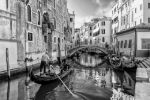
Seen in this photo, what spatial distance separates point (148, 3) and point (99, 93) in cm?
1643

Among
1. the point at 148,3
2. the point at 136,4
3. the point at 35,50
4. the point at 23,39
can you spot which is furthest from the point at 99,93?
the point at 136,4

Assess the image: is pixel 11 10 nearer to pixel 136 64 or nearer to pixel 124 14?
pixel 136 64

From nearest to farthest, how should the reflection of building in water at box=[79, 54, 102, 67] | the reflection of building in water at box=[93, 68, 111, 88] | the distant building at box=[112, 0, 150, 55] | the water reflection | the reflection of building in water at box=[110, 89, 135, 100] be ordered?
the reflection of building in water at box=[110, 89, 135, 100] → the reflection of building in water at box=[93, 68, 111, 88] → the distant building at box=[112, 0, 150, 55] → the water reflection → the reflection of building in water at box=[79, 54, 102, 67]

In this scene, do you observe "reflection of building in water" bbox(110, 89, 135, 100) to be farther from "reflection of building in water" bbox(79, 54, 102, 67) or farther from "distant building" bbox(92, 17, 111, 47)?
"distant building" bbox(92, 17, 111, 47)

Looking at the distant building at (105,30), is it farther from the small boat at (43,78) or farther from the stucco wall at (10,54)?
the small boat at (43,78)

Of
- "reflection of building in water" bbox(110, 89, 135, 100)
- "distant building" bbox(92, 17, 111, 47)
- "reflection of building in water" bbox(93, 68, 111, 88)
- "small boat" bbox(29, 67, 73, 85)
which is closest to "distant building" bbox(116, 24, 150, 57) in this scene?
"reflection of building in water" bbox(93, 68, 111, 88)

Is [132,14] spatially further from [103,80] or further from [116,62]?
[103,80]

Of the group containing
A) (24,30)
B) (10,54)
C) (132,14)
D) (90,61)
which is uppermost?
(132,14)

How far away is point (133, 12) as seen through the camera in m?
23.2

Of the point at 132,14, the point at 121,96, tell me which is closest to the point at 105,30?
the point at 132,14

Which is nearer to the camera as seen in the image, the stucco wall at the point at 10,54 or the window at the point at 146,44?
the stucco wall at the point at 10,54

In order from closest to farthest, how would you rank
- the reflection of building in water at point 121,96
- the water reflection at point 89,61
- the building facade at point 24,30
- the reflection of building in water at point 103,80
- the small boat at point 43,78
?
the reflection of building in water at point 121,96 < the small boat at point 43,78 < the reflection of building in water at point 103,80 < the building facade at point 24,30 < the water reflection at point 89,61

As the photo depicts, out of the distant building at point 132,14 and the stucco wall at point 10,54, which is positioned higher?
the distant building at point 132,14

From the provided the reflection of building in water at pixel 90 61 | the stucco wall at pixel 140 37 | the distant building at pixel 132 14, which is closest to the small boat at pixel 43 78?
the stucco wall at pixel 140 37
